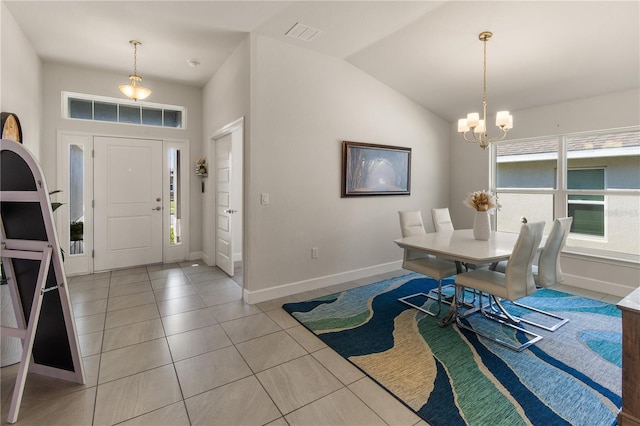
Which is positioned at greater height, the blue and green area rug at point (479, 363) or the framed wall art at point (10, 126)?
the framed wall art at point (10, 126)

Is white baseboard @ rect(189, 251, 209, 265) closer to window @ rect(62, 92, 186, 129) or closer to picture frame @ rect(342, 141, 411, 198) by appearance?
window @ rect(62, 92, 186, 129)

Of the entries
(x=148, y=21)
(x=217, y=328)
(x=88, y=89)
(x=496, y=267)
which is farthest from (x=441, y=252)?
(x=88, y=89)

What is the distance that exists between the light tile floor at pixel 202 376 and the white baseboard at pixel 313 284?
5.0 inches

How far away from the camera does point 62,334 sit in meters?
1.96

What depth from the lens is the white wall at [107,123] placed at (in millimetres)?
4152

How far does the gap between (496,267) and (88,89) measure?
5.66 m

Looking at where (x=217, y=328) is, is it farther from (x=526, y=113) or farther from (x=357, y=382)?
(x=526, y=113)

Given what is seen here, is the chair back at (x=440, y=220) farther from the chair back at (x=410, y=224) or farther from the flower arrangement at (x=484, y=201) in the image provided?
the flower arrangement at (x=484, y=201)

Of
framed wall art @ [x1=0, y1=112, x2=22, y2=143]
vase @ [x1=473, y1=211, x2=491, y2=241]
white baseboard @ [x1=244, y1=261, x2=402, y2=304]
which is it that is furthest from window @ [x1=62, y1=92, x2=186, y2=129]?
vase @ [x1=473, y1=211, x2=491, y2=241]

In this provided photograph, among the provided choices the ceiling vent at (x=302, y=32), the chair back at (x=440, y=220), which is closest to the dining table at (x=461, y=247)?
the chair back at (x=440, y=220)

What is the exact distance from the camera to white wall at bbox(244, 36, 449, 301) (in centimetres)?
341

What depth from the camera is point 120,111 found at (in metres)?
4.65

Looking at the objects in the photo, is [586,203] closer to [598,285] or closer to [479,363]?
[598,285]

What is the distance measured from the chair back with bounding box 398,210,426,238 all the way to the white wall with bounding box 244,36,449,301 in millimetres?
760
